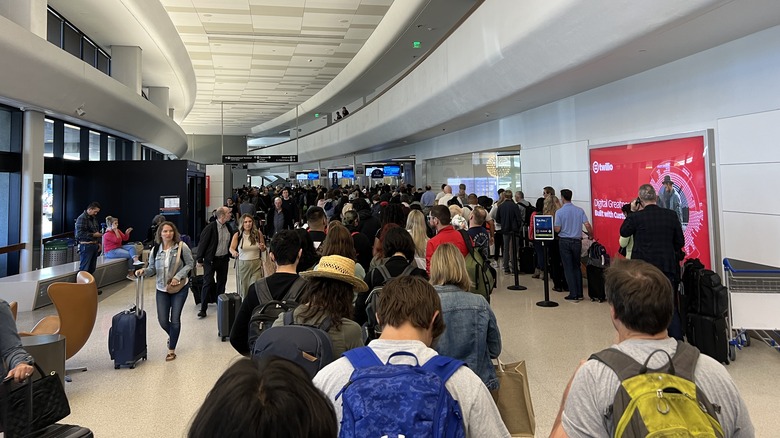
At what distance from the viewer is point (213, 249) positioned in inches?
311

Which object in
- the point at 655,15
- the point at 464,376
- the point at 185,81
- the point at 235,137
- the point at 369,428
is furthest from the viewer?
the point at 235,137

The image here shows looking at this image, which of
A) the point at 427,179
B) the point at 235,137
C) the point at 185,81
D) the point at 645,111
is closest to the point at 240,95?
the point at 185,81

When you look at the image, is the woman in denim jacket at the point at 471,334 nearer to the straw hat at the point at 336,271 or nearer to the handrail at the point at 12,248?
the straw hat at the point at 336,271

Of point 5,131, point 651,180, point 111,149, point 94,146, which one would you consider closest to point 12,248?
point 5,131

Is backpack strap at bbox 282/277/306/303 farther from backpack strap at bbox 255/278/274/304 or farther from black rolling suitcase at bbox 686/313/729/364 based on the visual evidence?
black rolling suitcase at bbox 686/313/729/364

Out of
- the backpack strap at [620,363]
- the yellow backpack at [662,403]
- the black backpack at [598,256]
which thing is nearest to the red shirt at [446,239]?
the backpack strap at [620,363]

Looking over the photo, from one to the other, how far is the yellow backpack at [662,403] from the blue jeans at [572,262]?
284 inches

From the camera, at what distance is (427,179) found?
20156 mm

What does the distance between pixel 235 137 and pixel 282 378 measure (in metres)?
42.8

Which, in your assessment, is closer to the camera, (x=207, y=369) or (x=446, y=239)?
(x=446, y=239)

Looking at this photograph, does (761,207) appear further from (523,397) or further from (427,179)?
(427,179)

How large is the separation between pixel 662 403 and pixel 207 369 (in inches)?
203

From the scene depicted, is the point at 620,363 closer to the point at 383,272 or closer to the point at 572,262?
the point at 383,272

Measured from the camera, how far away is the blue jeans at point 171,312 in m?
6.04
